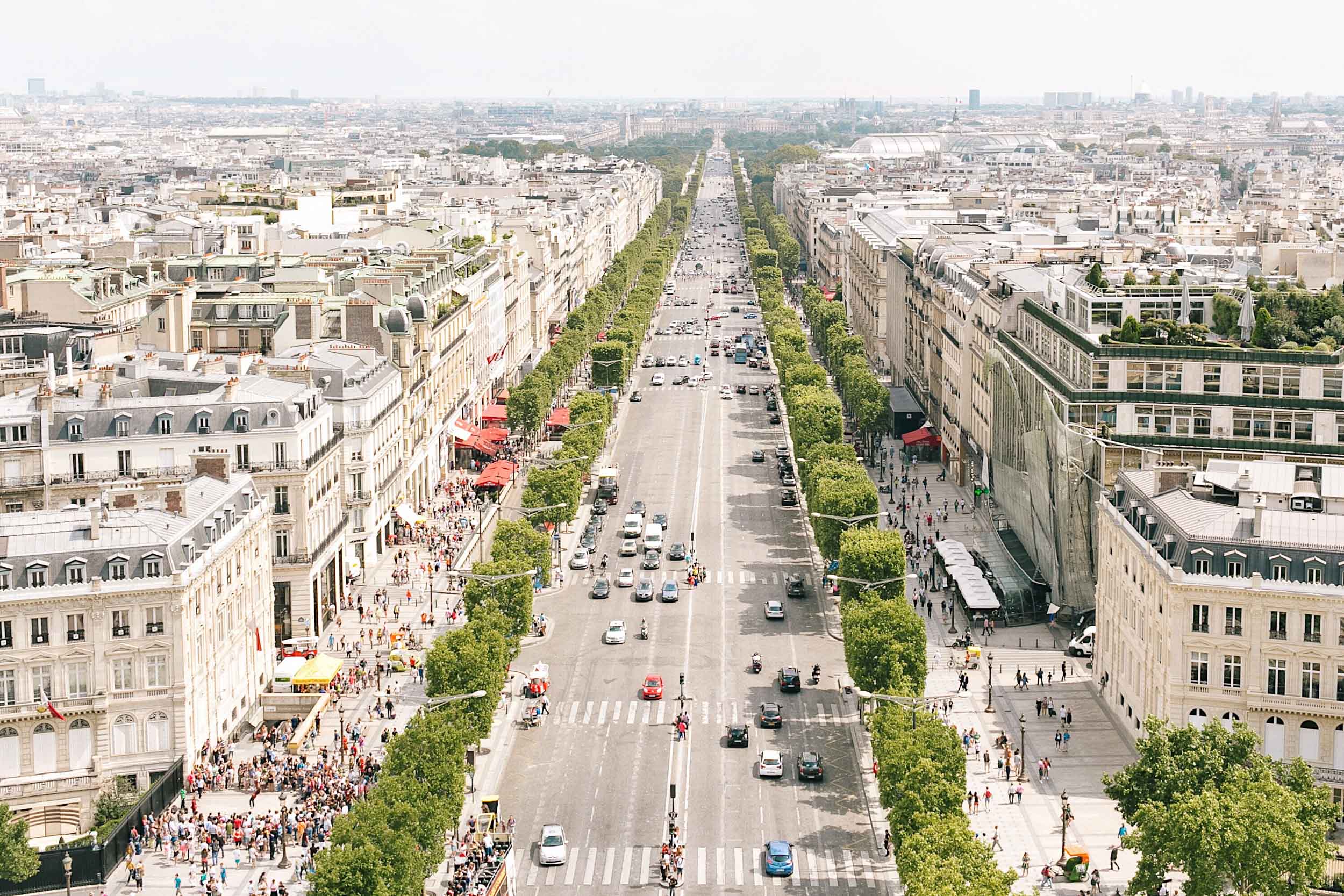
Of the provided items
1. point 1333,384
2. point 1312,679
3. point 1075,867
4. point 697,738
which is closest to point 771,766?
point 697,738

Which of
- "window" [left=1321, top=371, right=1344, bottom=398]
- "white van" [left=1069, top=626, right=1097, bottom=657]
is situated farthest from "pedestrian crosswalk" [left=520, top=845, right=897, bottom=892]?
"window" [left=1321, top=371, right=1344, bottom=398]

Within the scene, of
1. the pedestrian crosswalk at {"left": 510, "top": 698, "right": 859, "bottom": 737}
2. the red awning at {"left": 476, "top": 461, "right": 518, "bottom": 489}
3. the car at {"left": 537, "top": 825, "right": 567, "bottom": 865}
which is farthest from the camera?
the red awning at {"left": 476, "top": 461, "right": 518, "bottom": 489}

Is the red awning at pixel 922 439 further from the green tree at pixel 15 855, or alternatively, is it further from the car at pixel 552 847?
the green tree at pixel 15 855

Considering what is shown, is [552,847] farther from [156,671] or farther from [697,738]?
[156,671]

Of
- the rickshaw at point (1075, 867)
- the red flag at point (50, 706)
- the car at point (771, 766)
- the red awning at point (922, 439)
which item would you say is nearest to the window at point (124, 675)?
the red flag at point (50, 706)

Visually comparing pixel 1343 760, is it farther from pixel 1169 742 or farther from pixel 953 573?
pixel 953 573

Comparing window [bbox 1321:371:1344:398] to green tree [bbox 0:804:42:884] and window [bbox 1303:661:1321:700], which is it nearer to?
window [bbox 1303:661:1321:700]
